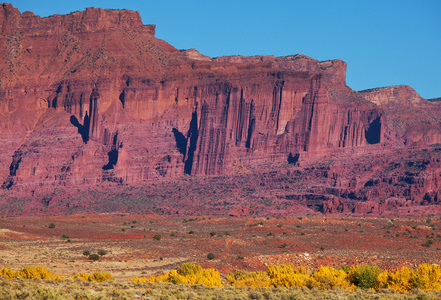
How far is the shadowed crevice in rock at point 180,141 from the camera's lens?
598ft

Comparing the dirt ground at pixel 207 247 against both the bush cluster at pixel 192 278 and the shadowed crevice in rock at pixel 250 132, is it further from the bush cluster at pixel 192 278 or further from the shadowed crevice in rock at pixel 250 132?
the shadowed crevice in rock at pixel 250 132

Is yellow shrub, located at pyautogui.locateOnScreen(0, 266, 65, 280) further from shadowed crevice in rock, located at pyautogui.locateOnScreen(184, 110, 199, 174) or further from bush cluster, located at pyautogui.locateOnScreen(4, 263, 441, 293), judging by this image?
shadowed crevice in rock, located at pyautogui.locateOnScreen(184, 110, 199, 174)

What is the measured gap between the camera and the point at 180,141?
185m

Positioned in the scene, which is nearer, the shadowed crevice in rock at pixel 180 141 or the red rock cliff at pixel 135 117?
the red rock cliff at pixel 135 117

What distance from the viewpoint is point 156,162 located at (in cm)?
17800

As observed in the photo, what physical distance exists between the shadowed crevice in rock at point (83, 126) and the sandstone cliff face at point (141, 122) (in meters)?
0.26

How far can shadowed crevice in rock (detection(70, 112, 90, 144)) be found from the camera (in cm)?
18238

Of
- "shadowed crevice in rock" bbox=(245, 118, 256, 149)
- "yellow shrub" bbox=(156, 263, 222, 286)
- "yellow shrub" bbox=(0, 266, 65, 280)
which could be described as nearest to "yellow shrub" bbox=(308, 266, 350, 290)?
"yellow shrub" bbox=(156, 263, 222, 286)

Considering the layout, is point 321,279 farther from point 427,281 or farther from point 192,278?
point 192,278

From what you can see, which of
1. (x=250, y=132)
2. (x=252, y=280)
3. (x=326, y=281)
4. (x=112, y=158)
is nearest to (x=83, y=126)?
(x=112, y=158)

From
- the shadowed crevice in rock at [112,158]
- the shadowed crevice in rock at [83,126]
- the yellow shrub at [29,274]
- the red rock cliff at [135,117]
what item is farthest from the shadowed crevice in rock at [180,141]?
the yellow shrub at [29,274]

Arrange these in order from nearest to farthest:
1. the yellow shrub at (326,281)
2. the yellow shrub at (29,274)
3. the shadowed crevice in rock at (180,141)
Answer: the yellow shrub at (326,281)
the yellow shrub at (29,274)
the shadowed crevice in rock at (180,141)

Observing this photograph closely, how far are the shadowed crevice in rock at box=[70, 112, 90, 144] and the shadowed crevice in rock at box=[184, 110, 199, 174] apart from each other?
887 inches

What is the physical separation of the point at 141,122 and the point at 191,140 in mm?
13653
